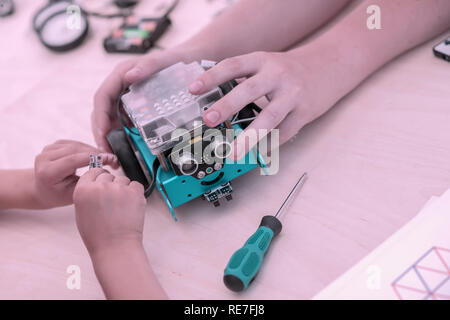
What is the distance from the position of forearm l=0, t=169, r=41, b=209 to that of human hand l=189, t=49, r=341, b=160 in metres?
0.30

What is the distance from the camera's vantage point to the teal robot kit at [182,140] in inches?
19.7

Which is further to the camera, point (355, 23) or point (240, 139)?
point (355, 23)

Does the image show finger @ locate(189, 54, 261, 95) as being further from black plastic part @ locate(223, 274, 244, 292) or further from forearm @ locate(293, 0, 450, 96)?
black plastic part @ locate(223, 274, 244, 292)

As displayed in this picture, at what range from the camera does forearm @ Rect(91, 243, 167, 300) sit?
45 cm

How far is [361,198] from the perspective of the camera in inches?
Answer: 20.1

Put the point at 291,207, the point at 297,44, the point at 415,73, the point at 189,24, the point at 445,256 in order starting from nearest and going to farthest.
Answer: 1. the point at 445,256
2. the point at 291,207
3. the point at 415,73
4. the point at 297,44
5. the point at 189,24

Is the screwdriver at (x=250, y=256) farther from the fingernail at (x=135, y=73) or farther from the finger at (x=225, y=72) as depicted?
the fingernail at (x=135, y=73)

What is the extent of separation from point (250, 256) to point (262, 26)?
1.51ft

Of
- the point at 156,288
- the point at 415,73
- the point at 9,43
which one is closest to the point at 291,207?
the point at 156,288

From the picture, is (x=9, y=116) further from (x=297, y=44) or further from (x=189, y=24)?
(x=297, y=44)

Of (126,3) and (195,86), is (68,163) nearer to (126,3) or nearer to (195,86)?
(195,86)

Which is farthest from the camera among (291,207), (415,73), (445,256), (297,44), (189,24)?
(189,24)

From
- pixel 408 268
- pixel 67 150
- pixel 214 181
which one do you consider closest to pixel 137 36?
pixel 67 150

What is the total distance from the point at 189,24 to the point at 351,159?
0.53 meters
